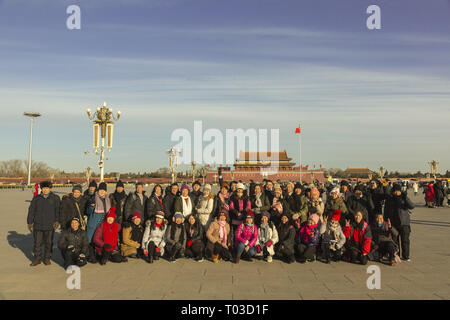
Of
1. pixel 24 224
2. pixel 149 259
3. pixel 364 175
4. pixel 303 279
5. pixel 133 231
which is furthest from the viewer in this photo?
pixel 364 175

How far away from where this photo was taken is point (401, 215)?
648 centimetres

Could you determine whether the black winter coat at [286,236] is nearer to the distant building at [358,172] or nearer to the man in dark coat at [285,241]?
the man in dark coat at [285,241]

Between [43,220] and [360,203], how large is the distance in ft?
20.0

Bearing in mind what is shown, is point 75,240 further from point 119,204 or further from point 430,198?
point 430,198

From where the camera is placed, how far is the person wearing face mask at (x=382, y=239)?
611 centimetres

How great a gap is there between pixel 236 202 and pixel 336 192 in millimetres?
2021

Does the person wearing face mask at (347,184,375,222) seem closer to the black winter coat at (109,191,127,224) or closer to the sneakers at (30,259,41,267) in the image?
the black winter coat at (109,191,127,224)

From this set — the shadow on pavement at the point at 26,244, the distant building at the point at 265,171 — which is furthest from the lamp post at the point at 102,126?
the distant building at the point at 265,171

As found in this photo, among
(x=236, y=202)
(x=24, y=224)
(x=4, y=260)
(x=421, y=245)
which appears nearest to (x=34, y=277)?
(x=4, y=260)

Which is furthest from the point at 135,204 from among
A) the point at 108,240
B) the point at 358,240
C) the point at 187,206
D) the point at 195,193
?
the point at 358,240

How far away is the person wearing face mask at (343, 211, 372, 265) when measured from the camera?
20.0 feet

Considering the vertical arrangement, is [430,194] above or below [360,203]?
below

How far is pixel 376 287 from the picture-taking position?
473 cm
